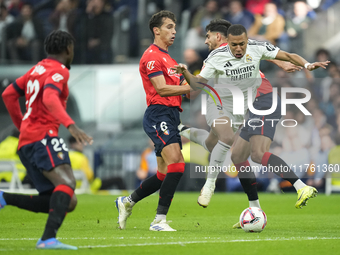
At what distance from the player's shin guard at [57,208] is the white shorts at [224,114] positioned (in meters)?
2.87

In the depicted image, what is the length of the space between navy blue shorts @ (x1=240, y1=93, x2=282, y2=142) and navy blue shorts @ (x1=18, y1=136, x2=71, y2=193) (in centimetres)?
293

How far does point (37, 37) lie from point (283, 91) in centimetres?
798

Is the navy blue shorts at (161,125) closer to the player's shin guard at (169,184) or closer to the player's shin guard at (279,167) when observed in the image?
the player's shin guard at (169,184)

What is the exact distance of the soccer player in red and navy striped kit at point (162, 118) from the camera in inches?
256

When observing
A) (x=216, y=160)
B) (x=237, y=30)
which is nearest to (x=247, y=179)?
(x=216, y=160)

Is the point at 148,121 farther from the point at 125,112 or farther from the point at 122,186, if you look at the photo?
the point at 125,112

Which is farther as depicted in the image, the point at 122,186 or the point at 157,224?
the point at 122,186

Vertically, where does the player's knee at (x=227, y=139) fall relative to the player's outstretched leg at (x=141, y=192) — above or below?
above

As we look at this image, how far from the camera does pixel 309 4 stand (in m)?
15.5

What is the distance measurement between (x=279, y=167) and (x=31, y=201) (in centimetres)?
298

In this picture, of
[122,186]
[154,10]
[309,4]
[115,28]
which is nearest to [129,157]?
[122,186]

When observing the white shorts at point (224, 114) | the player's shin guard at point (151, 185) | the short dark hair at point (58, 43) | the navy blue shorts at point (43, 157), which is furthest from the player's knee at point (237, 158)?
the short dark hair at point (58, 43)

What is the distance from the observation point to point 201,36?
15.9m

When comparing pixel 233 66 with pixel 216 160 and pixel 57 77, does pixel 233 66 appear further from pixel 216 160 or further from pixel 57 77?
pixel 57 77
